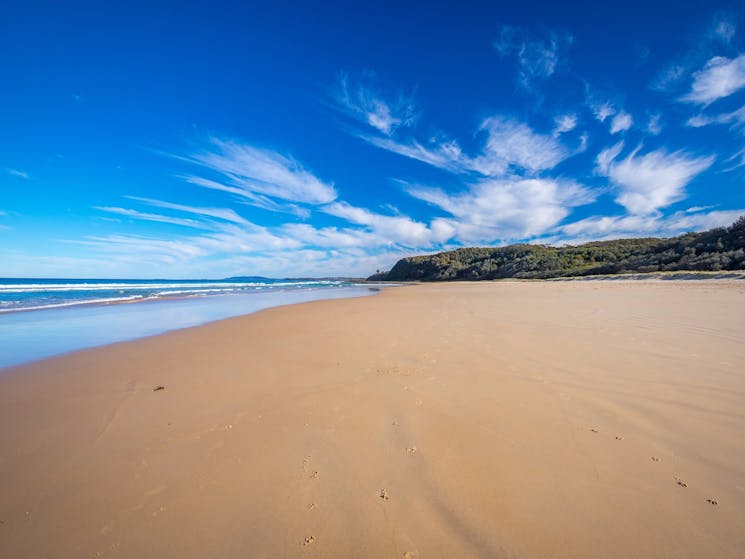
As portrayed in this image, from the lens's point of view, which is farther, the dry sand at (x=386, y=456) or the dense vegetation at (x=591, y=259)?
the dense vegetation at (x=591, y=259)

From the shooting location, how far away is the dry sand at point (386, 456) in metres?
1.75

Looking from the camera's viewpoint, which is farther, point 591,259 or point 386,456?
point 591,259

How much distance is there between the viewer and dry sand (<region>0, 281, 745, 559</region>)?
68.9 inches

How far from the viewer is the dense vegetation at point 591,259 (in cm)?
2575

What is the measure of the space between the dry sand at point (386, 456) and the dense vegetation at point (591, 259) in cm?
2955

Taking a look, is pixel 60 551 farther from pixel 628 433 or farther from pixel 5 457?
pixel 628 433

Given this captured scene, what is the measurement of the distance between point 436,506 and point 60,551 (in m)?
2.16

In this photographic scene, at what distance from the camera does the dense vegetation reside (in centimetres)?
2575

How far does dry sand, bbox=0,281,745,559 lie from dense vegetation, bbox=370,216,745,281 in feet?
96.9

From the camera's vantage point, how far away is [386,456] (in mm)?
2523

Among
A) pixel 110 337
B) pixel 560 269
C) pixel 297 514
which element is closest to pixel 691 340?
pixel 297 514

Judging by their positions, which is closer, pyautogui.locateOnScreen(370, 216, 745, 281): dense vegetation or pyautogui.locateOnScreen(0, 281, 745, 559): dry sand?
pyautogui.locateOnScreen(0, 281, 745, 559): dry sand

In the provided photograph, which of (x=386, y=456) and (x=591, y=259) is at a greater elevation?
(x=591, y=259)

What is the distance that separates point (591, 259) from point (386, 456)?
53431mm
